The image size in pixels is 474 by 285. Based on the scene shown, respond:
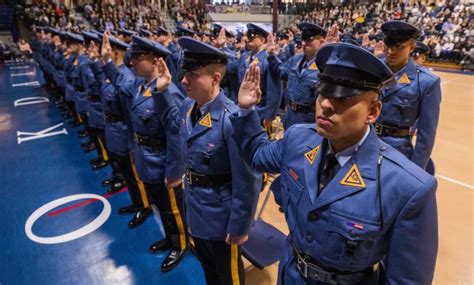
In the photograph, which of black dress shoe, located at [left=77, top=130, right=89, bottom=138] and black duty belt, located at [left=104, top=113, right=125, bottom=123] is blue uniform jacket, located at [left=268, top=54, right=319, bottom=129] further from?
black dress shoe, located at [left=77, top=130, right=89, bottom=138]

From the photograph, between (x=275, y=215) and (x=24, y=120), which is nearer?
(x=275, y=215)

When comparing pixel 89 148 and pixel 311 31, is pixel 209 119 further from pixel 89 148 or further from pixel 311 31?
pixel 89 148

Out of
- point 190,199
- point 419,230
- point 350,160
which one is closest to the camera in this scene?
point 419,230

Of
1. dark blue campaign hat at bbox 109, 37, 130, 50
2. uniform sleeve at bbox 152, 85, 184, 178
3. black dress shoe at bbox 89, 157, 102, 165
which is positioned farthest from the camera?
black dress shoe at bbox 89, 157, 102, 165

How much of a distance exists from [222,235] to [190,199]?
31 cm

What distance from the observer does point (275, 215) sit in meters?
3.55

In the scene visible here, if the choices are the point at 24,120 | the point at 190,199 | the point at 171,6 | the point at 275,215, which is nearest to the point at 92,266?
the point at 190,199

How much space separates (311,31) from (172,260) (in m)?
2.73

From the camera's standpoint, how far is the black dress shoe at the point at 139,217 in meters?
Answer: 3.43

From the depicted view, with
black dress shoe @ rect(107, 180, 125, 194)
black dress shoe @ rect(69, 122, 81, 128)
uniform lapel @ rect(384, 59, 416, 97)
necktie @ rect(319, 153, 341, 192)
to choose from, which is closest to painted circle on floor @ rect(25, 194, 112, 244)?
black dress shoe @ rect(107, 180, 125, 194)

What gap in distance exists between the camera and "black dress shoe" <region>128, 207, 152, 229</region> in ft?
11.3

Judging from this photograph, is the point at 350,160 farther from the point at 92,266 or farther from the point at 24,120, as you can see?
the point at 24,120

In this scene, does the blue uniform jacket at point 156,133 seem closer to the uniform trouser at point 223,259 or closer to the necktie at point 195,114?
the necktie at point 195,114

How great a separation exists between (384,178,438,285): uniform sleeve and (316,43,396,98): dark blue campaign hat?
387 mm
